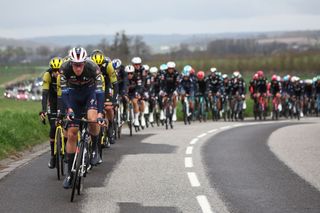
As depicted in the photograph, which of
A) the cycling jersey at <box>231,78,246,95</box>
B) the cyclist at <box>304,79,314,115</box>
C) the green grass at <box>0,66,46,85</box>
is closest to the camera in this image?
the cycling jersey at <box>231,78,246,95</box>

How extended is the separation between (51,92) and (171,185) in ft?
10.1

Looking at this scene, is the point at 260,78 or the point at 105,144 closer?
the point at 105,144

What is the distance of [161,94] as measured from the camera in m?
27.3

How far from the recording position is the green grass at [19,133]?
57.6 ft

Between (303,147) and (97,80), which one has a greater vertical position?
(97,80)

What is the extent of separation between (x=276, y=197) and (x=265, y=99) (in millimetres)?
26231

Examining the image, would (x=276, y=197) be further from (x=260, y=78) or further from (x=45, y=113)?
(x=260, y=78)

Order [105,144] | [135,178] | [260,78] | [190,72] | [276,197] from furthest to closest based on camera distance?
[260,78]
[190,72]
[105,144]
[135,178]
[276,197]

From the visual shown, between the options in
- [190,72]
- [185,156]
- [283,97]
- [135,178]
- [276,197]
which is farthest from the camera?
[283,97]

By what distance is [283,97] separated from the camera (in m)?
40.5

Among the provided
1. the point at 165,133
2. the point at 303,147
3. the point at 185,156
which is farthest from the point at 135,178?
the point at 165,133

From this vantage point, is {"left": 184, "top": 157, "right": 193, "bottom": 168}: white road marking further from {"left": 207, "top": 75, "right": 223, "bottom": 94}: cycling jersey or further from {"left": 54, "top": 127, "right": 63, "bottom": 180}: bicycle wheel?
{"left": 207, "top": 75, "right": 223, "bottom": 94}: cycling jersey

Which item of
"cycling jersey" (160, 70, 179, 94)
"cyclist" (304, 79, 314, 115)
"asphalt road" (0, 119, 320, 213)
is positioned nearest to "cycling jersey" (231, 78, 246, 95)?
"cyclist" (304, 79, 314, 115)

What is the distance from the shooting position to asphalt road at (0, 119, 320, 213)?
9.88m
